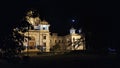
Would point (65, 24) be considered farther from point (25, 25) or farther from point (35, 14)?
point (25, 25)

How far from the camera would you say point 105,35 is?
8836 mm

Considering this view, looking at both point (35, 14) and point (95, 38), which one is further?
point (95, 38)

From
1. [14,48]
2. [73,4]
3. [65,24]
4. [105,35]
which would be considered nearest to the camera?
[73,4]

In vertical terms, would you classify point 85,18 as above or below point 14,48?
above

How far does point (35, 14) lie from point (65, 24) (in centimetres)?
89

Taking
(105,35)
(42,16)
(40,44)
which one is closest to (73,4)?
(42,16)

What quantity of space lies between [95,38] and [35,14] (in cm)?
201

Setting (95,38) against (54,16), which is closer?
(54,16)

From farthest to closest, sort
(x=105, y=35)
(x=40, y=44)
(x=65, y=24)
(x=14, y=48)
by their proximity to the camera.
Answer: (x=40, y=44) → (x=14, y=48) → (x=105, y=35) → (x=65, y=24)

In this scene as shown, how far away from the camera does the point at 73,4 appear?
301 inches

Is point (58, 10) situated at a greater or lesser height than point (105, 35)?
greater

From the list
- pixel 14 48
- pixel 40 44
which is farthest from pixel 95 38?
pixel 40 44

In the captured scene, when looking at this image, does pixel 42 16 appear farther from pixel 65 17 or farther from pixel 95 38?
pixel 95 38

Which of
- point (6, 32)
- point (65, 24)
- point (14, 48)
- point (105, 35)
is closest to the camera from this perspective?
point (65, 24)
